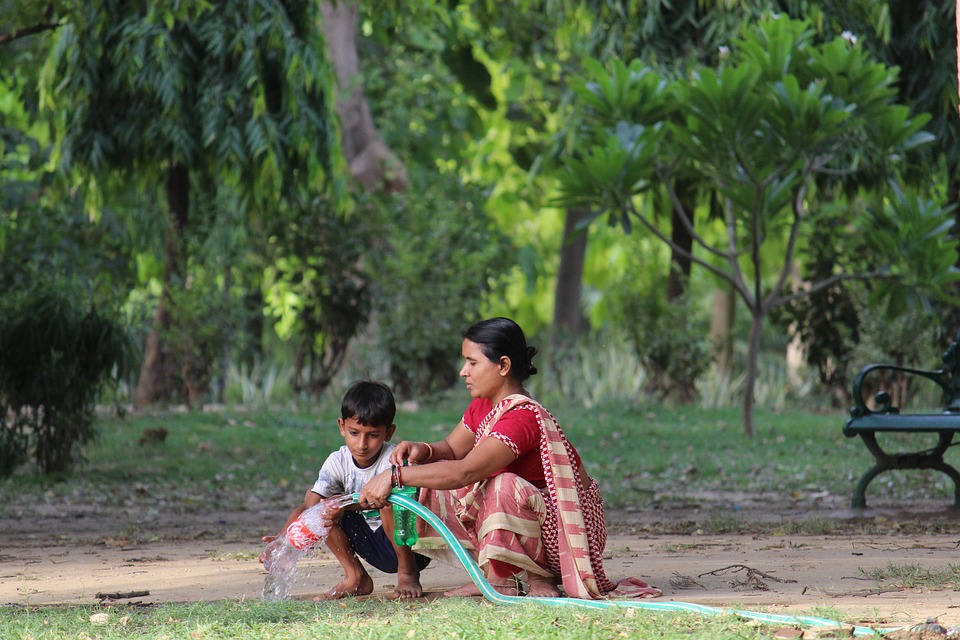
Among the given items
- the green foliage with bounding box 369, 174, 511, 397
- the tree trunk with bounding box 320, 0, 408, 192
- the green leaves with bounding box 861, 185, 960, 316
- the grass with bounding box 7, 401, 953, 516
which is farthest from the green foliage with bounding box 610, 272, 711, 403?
the tree trunk with bounding box 320, 0, 408, 192

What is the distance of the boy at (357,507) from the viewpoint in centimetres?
433

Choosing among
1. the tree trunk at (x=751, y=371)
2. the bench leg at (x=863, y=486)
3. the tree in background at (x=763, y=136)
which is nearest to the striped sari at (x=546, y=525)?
the bench leg at (x=863, y=486)

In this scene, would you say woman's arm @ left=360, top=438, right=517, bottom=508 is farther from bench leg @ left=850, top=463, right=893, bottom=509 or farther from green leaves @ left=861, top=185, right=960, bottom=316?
green leaves @ left=861, top=185, right=960, bottom=316

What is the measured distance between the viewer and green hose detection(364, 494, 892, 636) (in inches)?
133

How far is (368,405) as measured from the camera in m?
4.32

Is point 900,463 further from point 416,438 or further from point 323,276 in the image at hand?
point 323,276

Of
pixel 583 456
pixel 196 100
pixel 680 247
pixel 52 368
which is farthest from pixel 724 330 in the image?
pixel 52 368

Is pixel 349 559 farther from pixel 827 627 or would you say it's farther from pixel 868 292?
pixel 868 292

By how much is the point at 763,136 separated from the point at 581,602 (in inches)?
265

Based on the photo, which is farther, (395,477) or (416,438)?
(416,438)

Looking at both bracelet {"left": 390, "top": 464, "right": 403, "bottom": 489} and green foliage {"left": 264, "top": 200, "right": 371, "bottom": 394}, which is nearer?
bracelet {"left": 390, "top": 464, "right": 403, "bottom": 489}

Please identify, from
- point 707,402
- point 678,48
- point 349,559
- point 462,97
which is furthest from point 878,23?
point 349,559

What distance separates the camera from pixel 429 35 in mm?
16875

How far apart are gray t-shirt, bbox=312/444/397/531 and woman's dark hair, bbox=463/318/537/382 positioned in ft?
1.73
